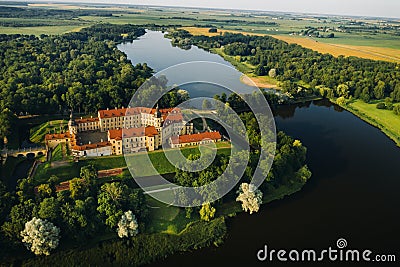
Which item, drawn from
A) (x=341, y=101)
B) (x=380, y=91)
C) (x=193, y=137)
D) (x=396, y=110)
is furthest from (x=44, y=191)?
(x=380, y=91)

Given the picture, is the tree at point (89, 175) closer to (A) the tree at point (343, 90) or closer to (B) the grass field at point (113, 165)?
(B) the grass field at point (113, 165)

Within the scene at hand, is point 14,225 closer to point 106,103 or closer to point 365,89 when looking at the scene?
point 106,103

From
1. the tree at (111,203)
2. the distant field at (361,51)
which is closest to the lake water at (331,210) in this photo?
the tree at (111,203)

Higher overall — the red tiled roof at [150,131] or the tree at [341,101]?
the red tiled roof at [150,131]

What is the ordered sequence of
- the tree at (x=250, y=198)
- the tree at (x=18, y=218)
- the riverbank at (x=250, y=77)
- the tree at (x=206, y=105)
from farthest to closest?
the riverbank at (x=250, y=77) → the tree at (x=206, y=105) → the tree at (x=250, y=198) → the tree at (x=18, y=218)

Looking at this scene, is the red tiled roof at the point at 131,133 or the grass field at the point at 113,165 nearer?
the grass field at the point at 113,165

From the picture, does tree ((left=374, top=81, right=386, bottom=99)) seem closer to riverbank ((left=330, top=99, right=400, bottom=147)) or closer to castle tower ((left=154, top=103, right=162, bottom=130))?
riverbank ((left=330, top=99, right=400, bottom=147))

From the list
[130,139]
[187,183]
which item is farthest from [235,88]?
[187,183]
